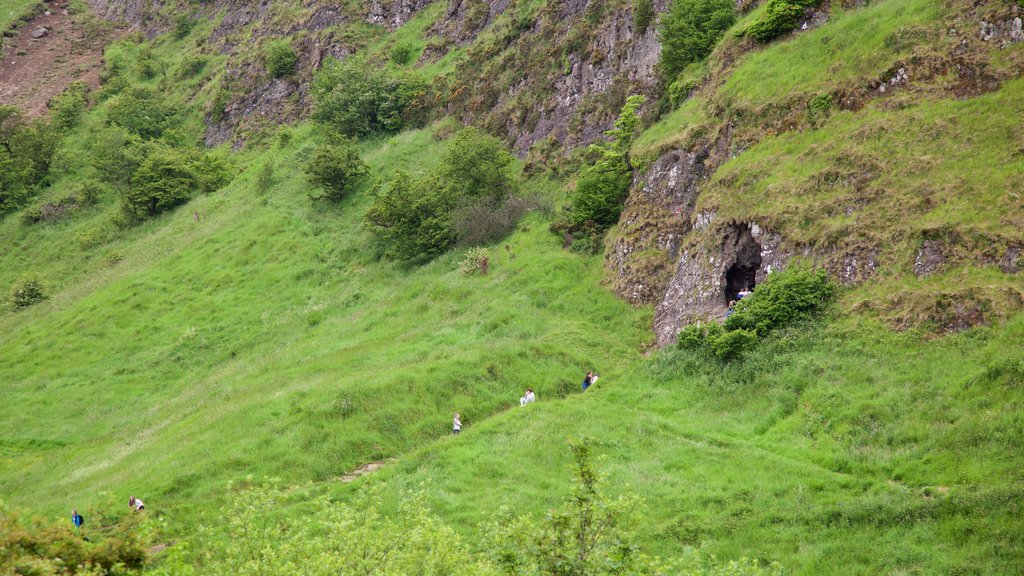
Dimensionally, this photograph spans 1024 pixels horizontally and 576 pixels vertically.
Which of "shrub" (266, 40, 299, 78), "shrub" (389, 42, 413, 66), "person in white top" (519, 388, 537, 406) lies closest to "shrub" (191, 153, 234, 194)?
"shrub" (266, 40, 299, 78)

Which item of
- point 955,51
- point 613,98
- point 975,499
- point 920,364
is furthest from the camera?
point 613,98

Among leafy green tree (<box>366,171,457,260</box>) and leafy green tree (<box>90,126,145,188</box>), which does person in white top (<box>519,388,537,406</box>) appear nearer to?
leafy green tree (<box>366,171,457,260</box>)

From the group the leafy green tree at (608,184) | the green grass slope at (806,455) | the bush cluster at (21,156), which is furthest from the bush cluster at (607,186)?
the bush cluster at (21,156)

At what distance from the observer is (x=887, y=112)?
1073 inches

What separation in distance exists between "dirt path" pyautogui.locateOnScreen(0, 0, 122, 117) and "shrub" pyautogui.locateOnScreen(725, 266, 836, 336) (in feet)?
331

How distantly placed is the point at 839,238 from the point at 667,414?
945cm

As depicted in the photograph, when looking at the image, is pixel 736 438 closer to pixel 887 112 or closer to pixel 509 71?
pixel 887 112

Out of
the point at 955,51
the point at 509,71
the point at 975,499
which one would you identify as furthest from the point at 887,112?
the point at 509,71

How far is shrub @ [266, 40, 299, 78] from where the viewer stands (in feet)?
258

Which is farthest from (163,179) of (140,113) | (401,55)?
(401,55)

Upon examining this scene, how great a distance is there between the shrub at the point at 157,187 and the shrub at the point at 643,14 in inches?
1820

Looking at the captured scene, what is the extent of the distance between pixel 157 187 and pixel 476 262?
41676 mm

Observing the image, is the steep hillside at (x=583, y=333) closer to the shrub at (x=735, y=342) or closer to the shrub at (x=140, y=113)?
the shrub at (x=735, y=342)

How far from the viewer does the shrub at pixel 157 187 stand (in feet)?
211
